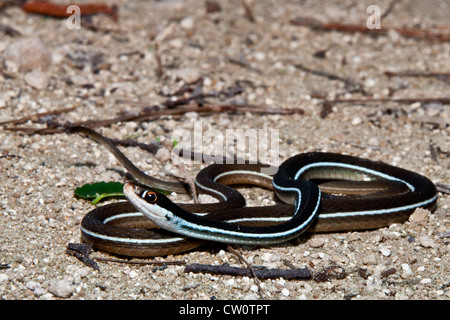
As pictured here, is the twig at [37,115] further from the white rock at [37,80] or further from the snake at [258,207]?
the snake at [258,207]

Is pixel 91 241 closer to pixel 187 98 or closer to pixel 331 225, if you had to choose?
pixel 331 225

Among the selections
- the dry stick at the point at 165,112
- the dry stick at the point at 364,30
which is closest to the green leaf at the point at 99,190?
the dry stick at the point at 165,112

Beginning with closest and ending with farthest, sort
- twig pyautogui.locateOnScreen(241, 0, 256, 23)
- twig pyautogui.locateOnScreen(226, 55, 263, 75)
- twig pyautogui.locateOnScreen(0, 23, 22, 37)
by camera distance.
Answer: twig pyautogui.locateOnScreen(226, 55, 263, 75), twig pyautogui.locateOnScreen(0, 23, 22, 37), twig pyautogui.locateOnScreen(241, 0, 256, 23)

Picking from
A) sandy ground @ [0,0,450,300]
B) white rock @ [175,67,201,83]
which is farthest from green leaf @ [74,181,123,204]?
white rock @ [175,67,201,83]

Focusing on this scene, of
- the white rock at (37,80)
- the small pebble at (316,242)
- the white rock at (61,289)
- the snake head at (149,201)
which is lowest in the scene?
the white rock at (61,289)

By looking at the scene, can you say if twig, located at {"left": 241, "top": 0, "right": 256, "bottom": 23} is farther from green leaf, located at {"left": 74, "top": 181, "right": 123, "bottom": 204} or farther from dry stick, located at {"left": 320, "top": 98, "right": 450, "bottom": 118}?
green leaf, located at {"left": 74, "top": 181, "right": 123, "bottom": 204}

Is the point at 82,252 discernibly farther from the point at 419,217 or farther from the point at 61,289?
the point at 419,217

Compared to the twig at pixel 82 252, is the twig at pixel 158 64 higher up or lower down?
higher up

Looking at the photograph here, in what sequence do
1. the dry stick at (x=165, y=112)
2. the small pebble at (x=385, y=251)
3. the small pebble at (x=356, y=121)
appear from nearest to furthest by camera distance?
the small pebble at (x=385, y=251) → the dry stick at (x=165, y=112) → the small pebble at (x=356, y=121)
